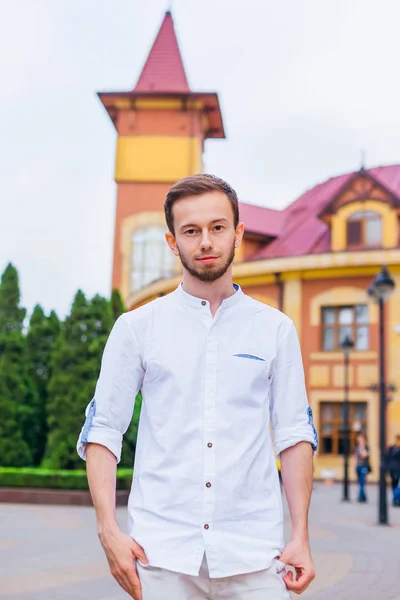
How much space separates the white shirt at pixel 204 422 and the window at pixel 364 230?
91.1 feet

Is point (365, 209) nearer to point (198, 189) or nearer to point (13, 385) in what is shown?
point (13, 385)

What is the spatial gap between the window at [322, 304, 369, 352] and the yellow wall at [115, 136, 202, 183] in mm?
9427

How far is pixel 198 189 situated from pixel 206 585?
1246 mm

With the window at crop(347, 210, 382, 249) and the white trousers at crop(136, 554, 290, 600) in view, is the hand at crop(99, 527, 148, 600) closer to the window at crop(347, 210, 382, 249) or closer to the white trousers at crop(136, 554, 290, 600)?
the white trousers at crop(136, 554, 290, 600)

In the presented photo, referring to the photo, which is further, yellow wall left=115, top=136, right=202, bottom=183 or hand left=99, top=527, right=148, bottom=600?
yellow wall left=115, top=136, right=202, bottom=183

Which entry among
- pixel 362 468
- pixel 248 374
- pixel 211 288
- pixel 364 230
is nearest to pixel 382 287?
pixel 362 468

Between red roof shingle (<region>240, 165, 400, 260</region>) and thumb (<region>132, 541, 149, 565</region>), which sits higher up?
red roof shingle (<region>240, 165, 400, 260</region>)

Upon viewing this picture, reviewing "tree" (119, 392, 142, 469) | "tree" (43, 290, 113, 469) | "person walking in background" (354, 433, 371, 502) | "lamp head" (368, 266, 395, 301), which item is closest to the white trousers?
"lamp head" (368, 266, 395, 301)

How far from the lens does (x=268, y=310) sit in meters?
2.74

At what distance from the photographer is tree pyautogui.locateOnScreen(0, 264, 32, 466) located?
18109 millimetres

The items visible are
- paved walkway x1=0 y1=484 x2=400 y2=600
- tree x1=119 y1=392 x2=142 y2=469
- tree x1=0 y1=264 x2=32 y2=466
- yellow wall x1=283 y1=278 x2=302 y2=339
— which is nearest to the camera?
paved walkway x1=0 y1=484 x2=400 y2=600

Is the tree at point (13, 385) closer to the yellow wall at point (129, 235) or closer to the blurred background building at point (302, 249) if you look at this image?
the blurred background building at point (302, 249)

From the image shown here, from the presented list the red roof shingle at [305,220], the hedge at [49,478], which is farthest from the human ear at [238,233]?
the red roof shingle at [305,220]

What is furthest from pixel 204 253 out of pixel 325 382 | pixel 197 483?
pixel 325 382
